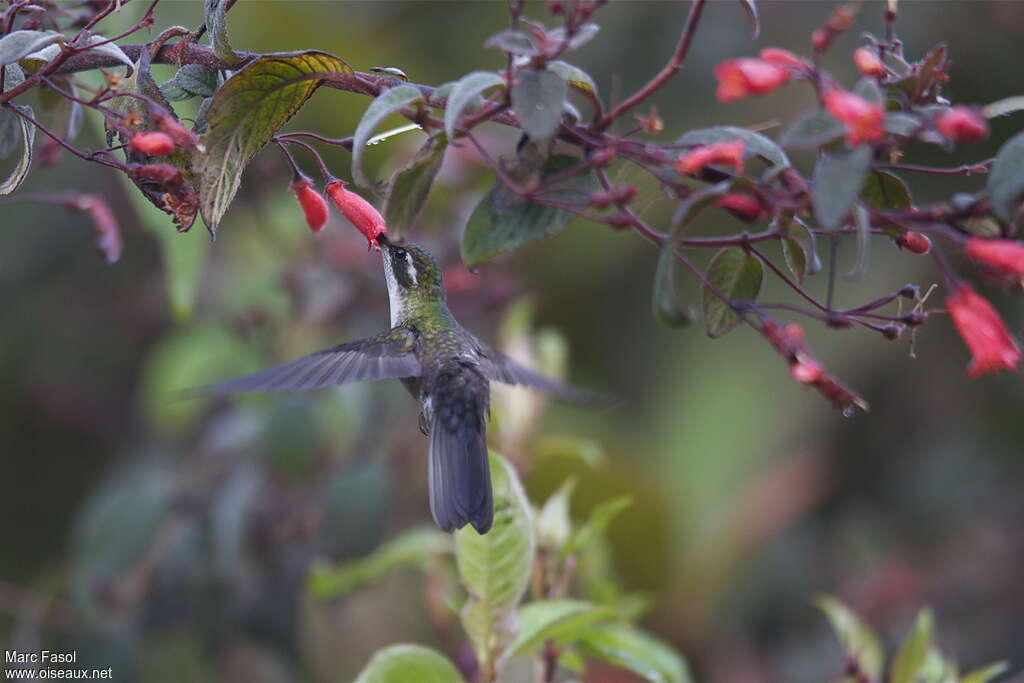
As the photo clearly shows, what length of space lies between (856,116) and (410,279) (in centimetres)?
90

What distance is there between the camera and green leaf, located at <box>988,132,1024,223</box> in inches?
35.9

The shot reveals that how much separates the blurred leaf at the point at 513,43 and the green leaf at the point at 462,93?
0.09ft

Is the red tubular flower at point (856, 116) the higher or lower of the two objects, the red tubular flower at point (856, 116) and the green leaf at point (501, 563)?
the higher

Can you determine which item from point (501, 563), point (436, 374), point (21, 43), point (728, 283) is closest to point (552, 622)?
point (501, 563)

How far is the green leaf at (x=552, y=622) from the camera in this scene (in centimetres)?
140

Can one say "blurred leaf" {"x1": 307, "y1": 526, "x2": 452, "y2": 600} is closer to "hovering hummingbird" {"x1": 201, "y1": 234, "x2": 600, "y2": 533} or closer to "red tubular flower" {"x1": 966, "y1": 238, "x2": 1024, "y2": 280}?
"hovering hummingbird" {"x1": 201, "y1": 234, "x2": 600, "y2": 533}

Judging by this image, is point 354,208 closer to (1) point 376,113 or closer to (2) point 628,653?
(1) point 376,113

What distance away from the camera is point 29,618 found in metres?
2.29

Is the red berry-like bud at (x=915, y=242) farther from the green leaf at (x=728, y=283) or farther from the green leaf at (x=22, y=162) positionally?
the green leaf at (x=22, y=162)

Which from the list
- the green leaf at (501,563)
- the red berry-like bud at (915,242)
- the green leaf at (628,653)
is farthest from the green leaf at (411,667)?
the red berry-like bud at (915,242)

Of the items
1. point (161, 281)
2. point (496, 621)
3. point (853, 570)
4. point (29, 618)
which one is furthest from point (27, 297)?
point (853, 570)

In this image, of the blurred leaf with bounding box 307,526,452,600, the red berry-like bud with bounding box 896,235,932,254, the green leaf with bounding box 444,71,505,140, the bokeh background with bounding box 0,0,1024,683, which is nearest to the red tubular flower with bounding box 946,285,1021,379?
the red berry-like bud with bounding box 896,235,932,254

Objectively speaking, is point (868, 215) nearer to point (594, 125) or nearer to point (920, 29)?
point (594, 125)

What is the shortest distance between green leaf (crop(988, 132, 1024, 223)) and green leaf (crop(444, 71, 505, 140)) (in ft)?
1.31
